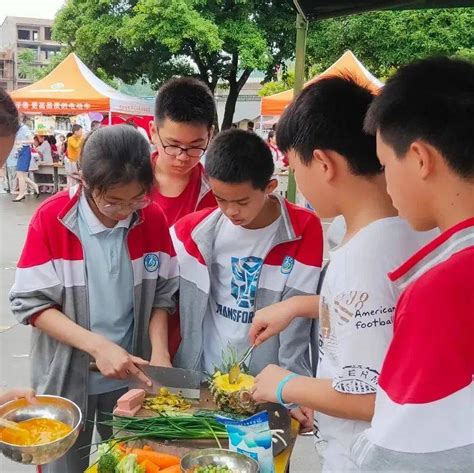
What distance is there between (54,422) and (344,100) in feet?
3.67

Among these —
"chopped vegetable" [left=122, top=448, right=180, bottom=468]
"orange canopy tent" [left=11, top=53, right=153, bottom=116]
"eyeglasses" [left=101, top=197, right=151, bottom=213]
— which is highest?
"eyeglasses" [left=101, top=197, right=151, bottom=213]

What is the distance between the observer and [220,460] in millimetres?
1420

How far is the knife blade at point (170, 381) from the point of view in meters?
1.78

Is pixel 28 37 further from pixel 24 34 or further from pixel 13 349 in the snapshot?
pixel 13 349

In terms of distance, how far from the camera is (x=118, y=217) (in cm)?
188

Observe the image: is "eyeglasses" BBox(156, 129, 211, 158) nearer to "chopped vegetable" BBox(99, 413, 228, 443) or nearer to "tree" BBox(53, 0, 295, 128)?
"chopped vegetable" BBox(99, 413, 228, 443)

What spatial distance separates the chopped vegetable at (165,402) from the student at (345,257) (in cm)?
34

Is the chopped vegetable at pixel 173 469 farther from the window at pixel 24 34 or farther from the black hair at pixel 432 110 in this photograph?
the window at pixel 24 34

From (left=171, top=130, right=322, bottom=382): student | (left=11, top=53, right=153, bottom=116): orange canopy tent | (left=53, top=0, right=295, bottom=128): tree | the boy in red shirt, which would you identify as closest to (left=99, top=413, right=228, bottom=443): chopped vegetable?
(left=171, top=130, right=322, bottom=382): student

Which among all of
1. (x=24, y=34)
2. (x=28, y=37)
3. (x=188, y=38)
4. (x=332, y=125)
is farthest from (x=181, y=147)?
(x=24, y=34)

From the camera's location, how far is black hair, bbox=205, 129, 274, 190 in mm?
1985

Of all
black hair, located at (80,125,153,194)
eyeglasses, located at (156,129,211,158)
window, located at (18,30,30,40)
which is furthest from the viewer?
window, located at (18,30,30,40)

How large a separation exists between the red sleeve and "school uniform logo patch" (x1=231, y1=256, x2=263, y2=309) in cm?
107

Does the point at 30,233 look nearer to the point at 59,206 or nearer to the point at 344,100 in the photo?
the point at 59,206
